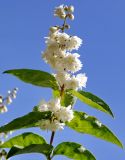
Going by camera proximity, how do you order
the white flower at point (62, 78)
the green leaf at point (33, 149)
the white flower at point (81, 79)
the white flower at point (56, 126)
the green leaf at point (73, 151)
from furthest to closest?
the white flower at point (81, 79)
the white flower at point (62, 78)
the white flower at point (56, 126)
the green leaf at point (73, 151)
the green leaf at point (33, 149)

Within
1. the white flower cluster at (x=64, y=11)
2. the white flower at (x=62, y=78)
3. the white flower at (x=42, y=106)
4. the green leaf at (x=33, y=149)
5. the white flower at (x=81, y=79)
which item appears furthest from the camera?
the white flower cluster at (x=64, y=11)

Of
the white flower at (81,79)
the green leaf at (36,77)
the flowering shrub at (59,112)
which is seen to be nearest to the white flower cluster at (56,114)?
the flowering shrub at (59,112)

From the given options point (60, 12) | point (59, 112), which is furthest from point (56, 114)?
point (60, 12)

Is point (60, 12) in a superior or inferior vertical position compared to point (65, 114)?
superior

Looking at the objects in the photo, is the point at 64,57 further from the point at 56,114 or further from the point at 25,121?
the point at 25,121

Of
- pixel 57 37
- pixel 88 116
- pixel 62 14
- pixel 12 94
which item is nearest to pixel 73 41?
pixel 57 37

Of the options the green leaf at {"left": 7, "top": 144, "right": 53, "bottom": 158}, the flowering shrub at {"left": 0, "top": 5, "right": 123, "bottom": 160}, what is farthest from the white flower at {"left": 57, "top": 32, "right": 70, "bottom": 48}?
the green leaf at {"left": 7, "top": 144, "right": 53, "bottom": 158}

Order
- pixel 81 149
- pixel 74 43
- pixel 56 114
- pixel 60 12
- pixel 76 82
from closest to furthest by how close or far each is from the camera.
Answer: pixel 81 149 < pixel 56 114 < pixel 76 82 < pixel 74 43 < pixel 60 12

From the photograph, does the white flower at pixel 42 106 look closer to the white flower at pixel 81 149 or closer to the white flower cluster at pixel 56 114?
the white flower cluster at pixel 56 114
